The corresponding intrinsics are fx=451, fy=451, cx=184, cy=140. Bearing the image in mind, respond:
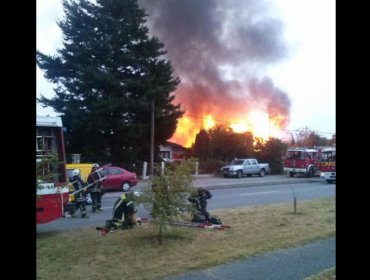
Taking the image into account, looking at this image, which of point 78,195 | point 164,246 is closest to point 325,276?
point 164,246

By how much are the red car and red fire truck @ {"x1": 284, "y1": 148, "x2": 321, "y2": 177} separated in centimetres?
1475

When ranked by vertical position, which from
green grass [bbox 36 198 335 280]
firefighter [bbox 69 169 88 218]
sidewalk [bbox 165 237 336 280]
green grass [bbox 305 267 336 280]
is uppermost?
firefighter [bbox 69 169 88 218]

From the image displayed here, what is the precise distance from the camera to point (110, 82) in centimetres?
2873

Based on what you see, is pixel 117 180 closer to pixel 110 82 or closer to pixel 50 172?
pixel 110 82

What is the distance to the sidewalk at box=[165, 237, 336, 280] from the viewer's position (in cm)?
521

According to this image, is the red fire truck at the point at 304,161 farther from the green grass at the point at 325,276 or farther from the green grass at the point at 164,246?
the green grass at the point at 325,276

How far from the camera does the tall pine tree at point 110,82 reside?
1135 inches

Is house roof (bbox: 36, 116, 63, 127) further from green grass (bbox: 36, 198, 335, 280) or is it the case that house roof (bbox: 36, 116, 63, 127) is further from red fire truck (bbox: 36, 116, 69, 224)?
green grass (bbox: 36, 198, 335, 280)

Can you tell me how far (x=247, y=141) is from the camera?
39.1 metres

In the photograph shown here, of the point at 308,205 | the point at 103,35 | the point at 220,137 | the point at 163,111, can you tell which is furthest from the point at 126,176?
the point at 220,137

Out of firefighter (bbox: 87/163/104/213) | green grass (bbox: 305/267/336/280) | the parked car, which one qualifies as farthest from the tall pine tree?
green grass (bbox: 305/267/336/280)

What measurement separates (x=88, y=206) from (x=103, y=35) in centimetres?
1913

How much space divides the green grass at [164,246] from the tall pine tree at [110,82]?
1947 centimetres
